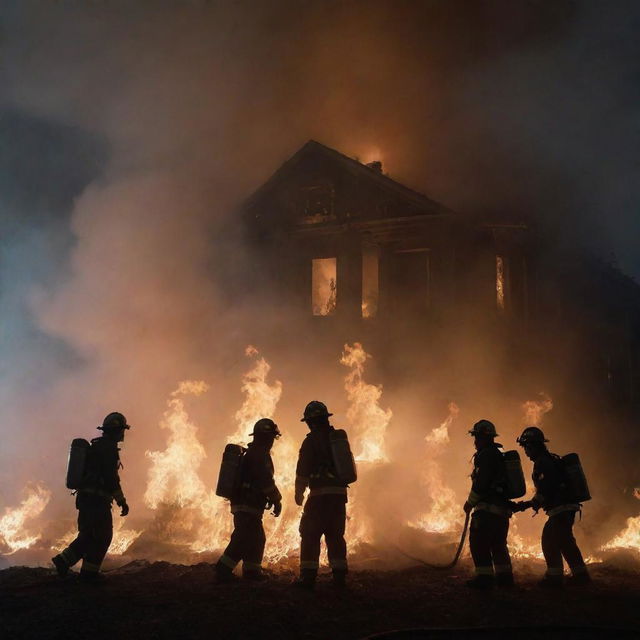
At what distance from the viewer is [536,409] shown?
13.0 metres

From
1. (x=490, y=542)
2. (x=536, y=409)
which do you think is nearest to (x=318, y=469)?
(x=490, y=542)

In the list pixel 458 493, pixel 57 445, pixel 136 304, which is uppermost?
pixel 136 304

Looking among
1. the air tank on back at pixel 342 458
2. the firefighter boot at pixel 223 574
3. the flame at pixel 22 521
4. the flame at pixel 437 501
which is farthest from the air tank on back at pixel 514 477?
Answer: the flame at pixel 22 521

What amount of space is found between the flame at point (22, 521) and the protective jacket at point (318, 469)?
318 inches

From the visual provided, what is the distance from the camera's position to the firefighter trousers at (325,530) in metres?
5.81

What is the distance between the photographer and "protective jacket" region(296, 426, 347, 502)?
608 centimetres

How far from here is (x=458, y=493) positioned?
36.9 ft

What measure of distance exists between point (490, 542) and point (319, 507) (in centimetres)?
188

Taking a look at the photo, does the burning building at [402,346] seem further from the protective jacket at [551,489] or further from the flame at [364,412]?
the protective jacket at [551,489]

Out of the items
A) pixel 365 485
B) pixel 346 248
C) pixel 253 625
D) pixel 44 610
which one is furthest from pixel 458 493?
pixel 44 610

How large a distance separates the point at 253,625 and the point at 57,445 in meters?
13.1

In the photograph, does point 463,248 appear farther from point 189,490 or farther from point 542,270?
point 189,490

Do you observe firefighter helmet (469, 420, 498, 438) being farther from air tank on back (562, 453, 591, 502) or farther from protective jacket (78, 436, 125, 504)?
protective jacket (78, 436, 125, 504)

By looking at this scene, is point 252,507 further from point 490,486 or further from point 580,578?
point 580,578
